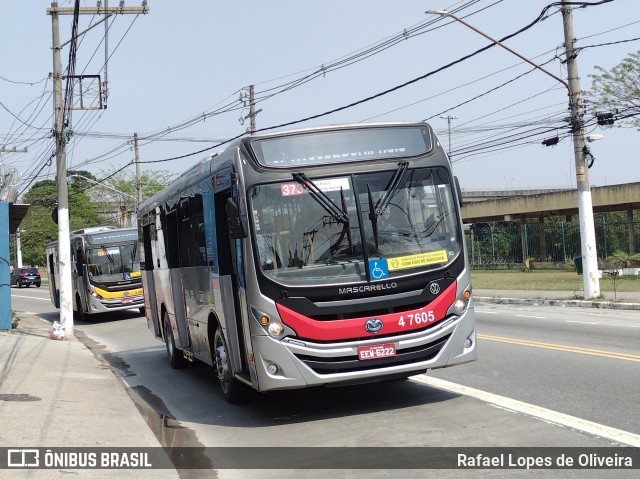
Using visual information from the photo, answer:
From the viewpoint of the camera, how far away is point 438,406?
8.88 m

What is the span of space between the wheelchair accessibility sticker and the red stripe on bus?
40cm

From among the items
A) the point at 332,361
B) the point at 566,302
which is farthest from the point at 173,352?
the point at 566,302

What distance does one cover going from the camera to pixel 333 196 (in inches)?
343

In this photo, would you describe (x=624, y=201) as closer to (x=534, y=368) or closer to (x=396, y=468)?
(x=534, y=368)

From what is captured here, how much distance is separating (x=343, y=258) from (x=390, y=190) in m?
0.90

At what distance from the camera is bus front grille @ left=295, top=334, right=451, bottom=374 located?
8.39 m

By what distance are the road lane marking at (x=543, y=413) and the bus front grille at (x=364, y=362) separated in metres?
0.90

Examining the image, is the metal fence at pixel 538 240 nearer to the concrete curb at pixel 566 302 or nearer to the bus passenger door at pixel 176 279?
the concrete curb at pixel 566 302

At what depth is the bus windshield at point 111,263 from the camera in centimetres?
2736

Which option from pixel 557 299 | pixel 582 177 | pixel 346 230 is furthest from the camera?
pixel 557 299

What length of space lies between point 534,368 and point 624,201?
99.6ft

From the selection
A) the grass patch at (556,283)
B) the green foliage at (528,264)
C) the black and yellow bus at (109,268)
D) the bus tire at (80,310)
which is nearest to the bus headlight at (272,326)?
the black and yellow bus at (109,268)

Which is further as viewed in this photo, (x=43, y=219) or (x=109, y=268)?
(x=43, y=219)

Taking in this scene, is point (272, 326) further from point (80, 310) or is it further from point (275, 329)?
point (80, 310)
